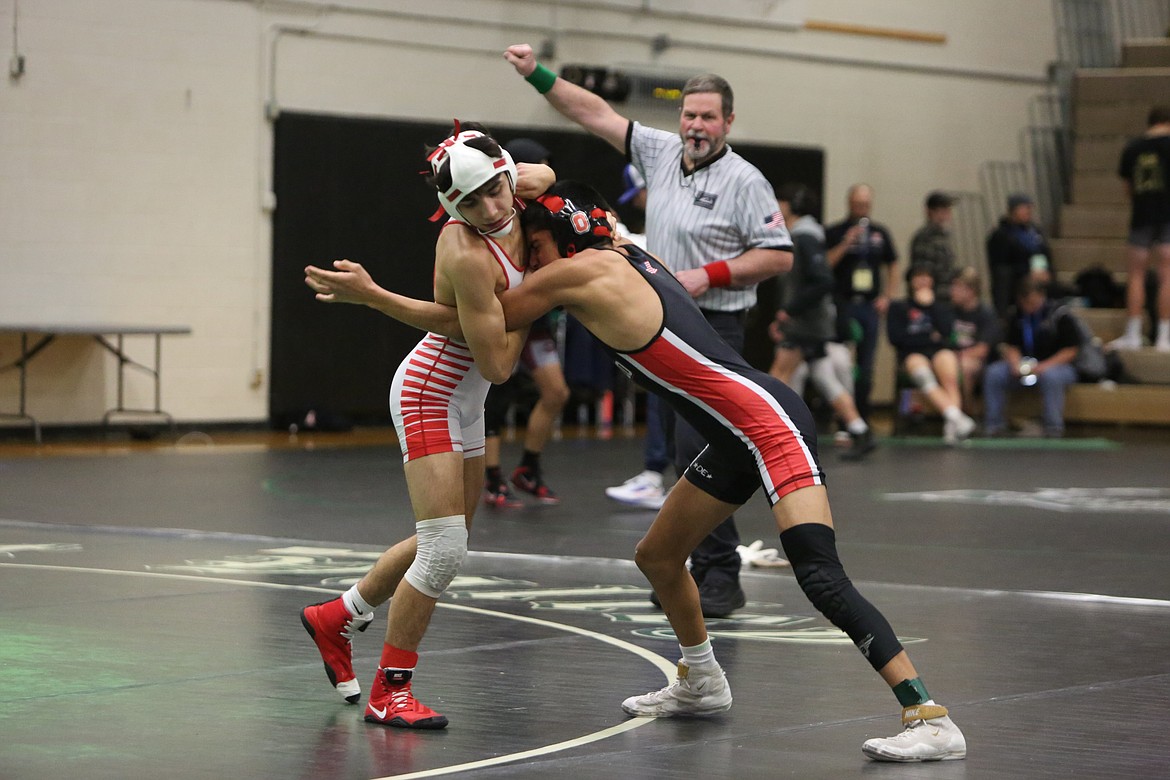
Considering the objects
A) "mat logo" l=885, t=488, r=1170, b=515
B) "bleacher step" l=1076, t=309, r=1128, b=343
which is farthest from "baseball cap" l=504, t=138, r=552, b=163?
"bleacher step" l=1076, t=309, r=1128, b=343

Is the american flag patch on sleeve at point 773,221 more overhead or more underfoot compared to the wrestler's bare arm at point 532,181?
more underfoot

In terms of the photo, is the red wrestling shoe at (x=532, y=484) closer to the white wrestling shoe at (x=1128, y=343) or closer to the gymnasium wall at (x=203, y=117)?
the gymnasium wall at (x=203, y=117)

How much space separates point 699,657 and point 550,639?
1102 mm

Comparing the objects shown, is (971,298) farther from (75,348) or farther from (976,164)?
(75,348)

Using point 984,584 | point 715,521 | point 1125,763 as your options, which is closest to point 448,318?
point 715,521

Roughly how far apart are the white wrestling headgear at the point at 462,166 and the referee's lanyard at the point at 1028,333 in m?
12.1

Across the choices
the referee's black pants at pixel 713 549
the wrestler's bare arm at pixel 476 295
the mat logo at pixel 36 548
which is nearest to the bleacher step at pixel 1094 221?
the referee's black pants at pixel 713 549

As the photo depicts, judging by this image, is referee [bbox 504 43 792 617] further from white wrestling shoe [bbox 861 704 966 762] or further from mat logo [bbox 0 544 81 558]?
mat logo [bbox 0 544 81 558]

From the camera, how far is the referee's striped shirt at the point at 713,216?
619 centimetres

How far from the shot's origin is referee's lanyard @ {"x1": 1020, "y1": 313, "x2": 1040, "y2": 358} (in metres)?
15.6

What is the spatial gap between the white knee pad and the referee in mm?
1701

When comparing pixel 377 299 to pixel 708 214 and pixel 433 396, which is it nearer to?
pixel 433 396

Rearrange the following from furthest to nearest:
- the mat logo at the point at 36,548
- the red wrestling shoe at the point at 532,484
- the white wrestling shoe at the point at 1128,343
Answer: the white wrestling shoe at the point at 1128,343, the red wrestling shoe at the point at 532,484, the mat logo at the point at 36,548

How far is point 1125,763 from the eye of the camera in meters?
3.88
